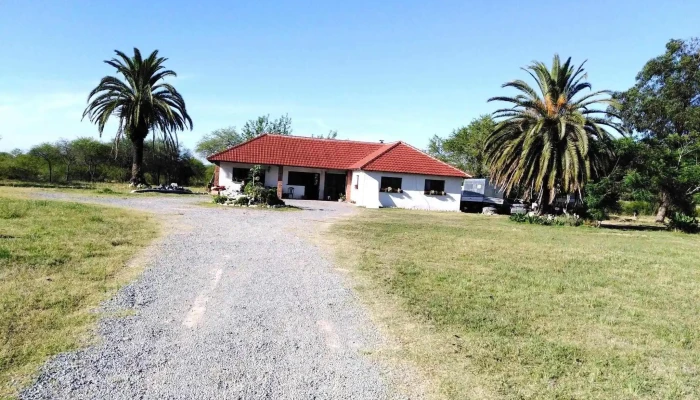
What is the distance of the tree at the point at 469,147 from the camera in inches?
1960

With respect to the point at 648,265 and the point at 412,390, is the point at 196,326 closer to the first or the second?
the point at 412,390

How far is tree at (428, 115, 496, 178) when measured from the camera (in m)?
49.8

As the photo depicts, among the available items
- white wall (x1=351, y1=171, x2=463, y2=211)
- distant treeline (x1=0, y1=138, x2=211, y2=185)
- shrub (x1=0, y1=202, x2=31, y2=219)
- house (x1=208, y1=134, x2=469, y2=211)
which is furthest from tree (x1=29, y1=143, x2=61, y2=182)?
shrub (x1=0, y1=202, x2=31, y2=219)

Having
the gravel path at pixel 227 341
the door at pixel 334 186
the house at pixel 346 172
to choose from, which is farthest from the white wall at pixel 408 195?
the gravel path at pixel 227 341

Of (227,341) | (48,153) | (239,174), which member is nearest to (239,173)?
(239,174)

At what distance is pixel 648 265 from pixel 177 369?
36.8 ft

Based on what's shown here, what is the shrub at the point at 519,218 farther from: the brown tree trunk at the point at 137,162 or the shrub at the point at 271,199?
the brown tree trunk at the point at 137,162

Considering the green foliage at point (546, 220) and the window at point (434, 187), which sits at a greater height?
the window at point (434, 187)

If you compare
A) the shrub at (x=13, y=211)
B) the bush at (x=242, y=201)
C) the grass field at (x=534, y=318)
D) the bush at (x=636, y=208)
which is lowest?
the grass field at (x=534, y=318)

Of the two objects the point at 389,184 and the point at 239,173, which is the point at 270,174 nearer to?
the point at 239,173

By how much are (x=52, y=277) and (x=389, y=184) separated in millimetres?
24705

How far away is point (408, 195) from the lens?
100 ft

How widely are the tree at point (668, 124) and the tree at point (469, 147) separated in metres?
14.8

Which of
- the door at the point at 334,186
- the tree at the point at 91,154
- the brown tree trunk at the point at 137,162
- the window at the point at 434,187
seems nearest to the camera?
the window at the point at 434,187
